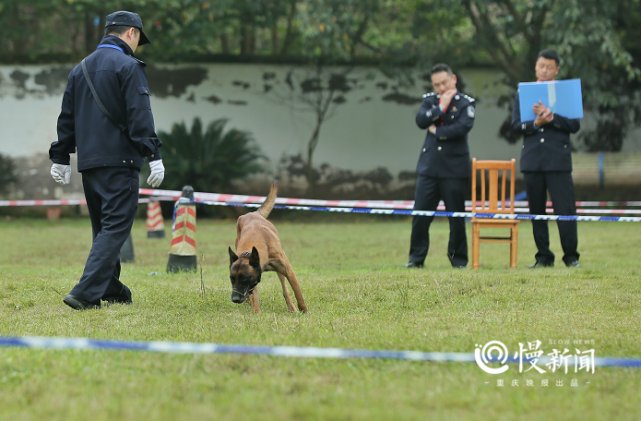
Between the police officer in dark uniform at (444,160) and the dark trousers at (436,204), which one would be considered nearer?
the police officer in dark uniform at (444,160)

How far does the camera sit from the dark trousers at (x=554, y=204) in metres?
10.4

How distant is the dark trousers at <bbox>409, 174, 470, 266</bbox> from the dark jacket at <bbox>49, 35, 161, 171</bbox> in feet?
12.4

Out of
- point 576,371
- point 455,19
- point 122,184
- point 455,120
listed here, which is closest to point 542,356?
point 576,371

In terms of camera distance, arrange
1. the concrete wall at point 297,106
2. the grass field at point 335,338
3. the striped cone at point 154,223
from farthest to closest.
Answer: the concrete wall at point 297,106
the striped cone at point 154,223
the grass field at point 335,338

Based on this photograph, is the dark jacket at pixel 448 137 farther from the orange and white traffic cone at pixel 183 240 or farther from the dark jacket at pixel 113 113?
the dark jacket at pixel 113 113

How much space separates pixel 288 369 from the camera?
512cm

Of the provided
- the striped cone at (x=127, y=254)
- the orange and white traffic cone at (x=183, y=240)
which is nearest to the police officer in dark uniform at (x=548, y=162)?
the orange and white traffic cone at (x=183, y=240)

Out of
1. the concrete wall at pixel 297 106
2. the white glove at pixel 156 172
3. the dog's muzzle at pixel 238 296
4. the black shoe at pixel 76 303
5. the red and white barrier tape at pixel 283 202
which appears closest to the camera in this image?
the dog's muzzle at pixel 238 296

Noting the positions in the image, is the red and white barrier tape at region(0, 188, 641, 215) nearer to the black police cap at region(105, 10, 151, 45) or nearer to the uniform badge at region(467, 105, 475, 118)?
the uniform badge at region(467, 105, 475, 118)

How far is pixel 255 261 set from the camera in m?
6.90

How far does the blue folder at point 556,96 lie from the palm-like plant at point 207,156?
10.4 m

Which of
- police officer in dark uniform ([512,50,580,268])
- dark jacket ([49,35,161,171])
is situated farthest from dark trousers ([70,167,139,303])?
police officer in dark uniform ([512,50,580,268])

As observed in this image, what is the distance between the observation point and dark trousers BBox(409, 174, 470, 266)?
34.5ft

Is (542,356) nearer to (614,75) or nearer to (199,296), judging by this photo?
(199,296)
